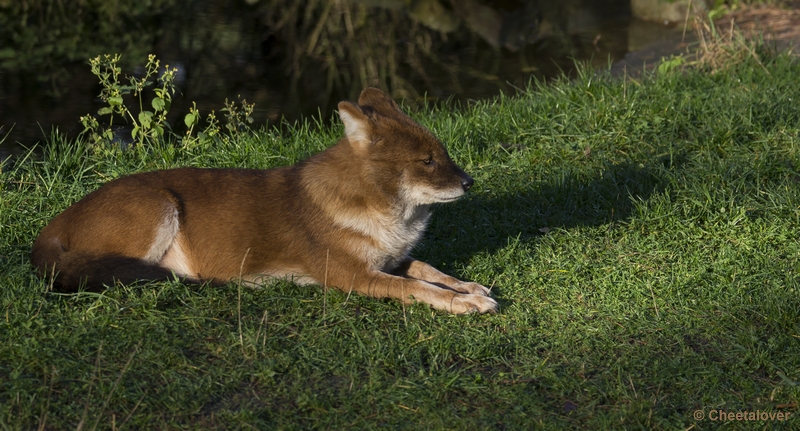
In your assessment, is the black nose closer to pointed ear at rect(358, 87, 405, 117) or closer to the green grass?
pointed ear at rect(358, 87, 405, 117)

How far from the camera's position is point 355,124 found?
171 inches

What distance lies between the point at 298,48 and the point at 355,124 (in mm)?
6425

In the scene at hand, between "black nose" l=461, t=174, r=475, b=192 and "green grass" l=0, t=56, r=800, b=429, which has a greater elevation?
"black nose" l=461, t=174, r=475, b=192

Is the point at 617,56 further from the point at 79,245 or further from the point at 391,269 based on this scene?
the point at 79,245

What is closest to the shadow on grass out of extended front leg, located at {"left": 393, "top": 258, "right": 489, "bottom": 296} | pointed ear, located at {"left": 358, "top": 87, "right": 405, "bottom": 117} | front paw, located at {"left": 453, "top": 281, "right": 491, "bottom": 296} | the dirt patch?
extended front leg, located at {"left": 393, "top": 258, "right": 489, "bottom": 296}

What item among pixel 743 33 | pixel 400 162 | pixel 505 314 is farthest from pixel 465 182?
pixel 743 33

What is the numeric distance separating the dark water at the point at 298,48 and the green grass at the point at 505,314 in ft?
6.25

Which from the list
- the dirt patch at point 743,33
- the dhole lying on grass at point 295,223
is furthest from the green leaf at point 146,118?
the dirt patch at point 743,33

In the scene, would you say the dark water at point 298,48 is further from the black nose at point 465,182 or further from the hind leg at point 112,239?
the black nose at point 465,182

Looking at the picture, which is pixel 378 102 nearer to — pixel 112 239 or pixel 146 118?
pixel 112 239

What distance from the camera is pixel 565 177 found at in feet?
19.1

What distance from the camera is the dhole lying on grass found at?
4.33 meters

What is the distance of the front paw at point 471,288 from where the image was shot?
14.9ft

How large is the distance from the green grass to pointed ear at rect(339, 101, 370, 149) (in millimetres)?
841
